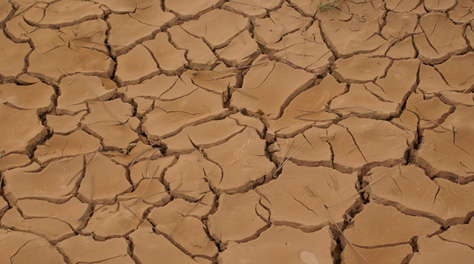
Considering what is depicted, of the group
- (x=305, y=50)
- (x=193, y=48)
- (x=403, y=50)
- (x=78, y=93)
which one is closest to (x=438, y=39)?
(x=403, y=50)

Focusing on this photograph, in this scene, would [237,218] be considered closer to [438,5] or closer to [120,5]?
[120,5]

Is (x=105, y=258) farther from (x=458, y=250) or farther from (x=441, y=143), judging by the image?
(x=441, y=143)

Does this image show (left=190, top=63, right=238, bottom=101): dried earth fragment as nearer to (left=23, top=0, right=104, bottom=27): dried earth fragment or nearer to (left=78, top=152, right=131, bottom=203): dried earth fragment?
(left=78, top=152, right=131, bottom=203): dried earth fragment

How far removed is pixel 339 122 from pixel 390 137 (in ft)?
0.85

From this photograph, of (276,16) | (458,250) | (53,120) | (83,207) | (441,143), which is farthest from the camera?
(276,16)

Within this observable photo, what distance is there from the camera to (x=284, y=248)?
79.0 inches

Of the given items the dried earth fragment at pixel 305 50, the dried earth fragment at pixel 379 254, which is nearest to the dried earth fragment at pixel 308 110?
the dried earth fragment at pixel 305 50

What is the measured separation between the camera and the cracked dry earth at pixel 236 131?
6.70 ft

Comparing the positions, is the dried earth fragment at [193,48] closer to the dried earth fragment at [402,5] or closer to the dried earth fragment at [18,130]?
the dried earth fragment at [18,130]

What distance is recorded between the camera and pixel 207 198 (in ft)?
7.20

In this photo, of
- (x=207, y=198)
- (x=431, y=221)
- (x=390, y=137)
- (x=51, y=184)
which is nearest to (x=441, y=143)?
(x=390, y=137)

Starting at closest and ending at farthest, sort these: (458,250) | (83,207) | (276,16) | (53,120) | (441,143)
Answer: (458,250) < (83,207) < (441,143) < (53,120) < (276,16)

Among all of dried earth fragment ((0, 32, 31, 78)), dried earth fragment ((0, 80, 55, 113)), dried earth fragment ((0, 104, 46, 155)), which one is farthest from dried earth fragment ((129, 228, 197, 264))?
dried earth fragment ((0, 32, 31, 78))

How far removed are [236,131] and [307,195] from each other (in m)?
0.52
